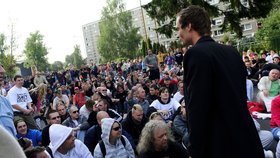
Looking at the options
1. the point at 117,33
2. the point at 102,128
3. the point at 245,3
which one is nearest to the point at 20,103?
the point at 102,128

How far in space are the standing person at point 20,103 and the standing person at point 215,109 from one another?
5.94 meters

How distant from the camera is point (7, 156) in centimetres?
81

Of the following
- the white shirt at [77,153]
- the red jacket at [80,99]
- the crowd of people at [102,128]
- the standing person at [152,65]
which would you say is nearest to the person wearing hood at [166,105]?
the crowd of people at [102,128]

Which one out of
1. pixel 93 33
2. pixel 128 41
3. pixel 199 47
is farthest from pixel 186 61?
pixel 93 33

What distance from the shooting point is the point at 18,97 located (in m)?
7.75

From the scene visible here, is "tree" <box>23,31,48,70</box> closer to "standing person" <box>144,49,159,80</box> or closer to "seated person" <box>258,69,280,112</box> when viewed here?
"standing person" <box>144,49,159,80</box>

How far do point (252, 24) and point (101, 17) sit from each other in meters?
31.8

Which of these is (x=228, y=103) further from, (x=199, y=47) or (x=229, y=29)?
(x=229, y=29)

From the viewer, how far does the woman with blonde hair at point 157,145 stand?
14.1ft

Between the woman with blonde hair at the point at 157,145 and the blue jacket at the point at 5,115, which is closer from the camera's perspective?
the blue jacket at the point at 5,115

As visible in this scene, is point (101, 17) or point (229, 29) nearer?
point (229, 29)

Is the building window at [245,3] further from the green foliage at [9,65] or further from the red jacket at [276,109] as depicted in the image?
the green foliage at [9,65]

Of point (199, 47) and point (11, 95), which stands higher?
point (199, 47)

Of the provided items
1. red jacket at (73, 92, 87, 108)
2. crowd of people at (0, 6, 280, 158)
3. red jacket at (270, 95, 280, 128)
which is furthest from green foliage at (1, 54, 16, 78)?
red jacket at (270, 95, 280, 128)
